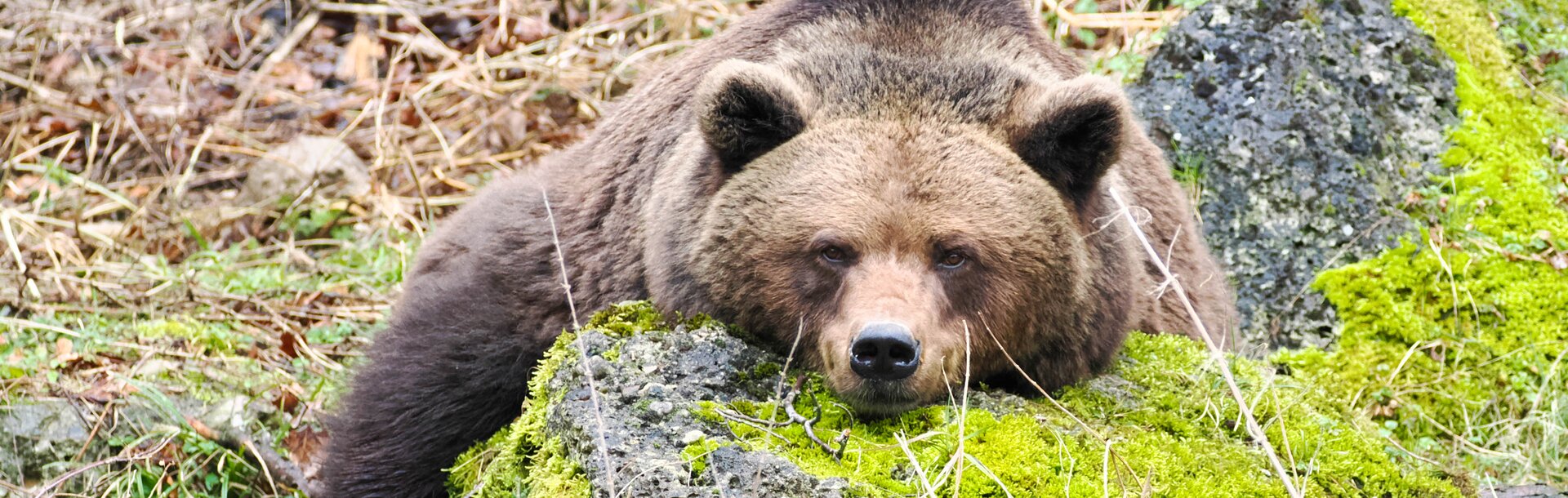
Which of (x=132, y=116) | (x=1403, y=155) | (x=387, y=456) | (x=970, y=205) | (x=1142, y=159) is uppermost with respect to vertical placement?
(x=970, y=205)

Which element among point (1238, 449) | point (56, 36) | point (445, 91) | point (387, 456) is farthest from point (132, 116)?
point (1238, 449)

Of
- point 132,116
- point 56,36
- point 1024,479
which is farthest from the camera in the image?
point 56,36

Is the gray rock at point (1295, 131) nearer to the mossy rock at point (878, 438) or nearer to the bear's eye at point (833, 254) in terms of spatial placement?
the mossy rock at point (878, 438)

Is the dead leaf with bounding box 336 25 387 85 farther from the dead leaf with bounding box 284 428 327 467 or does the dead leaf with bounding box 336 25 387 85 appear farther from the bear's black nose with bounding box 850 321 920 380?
the bear's black nose with bounding box 850 321 920 380

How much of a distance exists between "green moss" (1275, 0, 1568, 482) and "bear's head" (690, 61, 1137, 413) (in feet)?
6.39

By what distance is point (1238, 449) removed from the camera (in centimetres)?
418

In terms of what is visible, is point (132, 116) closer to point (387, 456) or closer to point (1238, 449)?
point (387, 456)

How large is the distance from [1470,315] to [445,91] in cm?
713

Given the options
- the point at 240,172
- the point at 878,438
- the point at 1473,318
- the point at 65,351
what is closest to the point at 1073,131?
the point at 878,438

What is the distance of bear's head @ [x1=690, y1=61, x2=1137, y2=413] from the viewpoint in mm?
4129

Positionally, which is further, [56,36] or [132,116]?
[56,36]

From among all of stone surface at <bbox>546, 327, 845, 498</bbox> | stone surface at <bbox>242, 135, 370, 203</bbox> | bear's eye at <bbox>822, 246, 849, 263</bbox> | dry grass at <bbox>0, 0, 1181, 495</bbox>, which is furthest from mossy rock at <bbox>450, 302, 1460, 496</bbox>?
stone surface at <bbox>242, 135, 370, 203</bbox>

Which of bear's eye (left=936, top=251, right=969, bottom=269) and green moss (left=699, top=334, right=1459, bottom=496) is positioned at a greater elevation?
bear's eye (left=936, top=251, right=969, bottom=269)

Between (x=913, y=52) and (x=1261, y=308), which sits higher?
(x=913, y=52)
